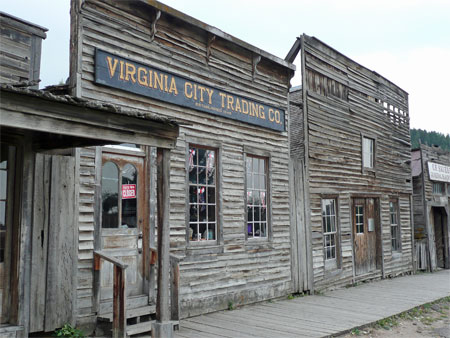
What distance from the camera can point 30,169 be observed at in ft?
18.5

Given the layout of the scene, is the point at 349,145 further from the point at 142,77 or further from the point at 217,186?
the point at 142,77

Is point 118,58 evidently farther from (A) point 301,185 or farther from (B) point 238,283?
(A) point 301,185

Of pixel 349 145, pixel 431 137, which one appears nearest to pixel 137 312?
pixel 349 145

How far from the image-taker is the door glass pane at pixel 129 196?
22.6ft

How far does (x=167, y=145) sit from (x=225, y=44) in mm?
4146

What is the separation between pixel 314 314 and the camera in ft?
26.6

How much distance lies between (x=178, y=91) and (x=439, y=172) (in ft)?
46.7

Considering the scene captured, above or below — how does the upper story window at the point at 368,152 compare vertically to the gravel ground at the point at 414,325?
above

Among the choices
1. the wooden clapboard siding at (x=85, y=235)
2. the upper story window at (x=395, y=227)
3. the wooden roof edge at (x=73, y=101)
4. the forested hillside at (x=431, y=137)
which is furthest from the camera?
the forested hillside at (x=431, y=137)

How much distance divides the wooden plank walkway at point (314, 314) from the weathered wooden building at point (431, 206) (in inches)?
206

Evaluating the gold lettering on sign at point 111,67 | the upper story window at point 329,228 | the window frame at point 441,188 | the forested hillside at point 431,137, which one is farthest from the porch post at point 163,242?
the forested hillside at point 431,137

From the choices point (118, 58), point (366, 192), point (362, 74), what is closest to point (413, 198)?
point (366, 192)

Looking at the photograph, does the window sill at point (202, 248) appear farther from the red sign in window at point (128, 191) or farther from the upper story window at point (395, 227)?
the upper story window at point (395, 227)

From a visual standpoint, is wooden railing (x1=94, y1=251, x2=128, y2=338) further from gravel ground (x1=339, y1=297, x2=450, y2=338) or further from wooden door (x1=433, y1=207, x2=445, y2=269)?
wooden door (x1=433, y1=207, x2=445, y2=269)
